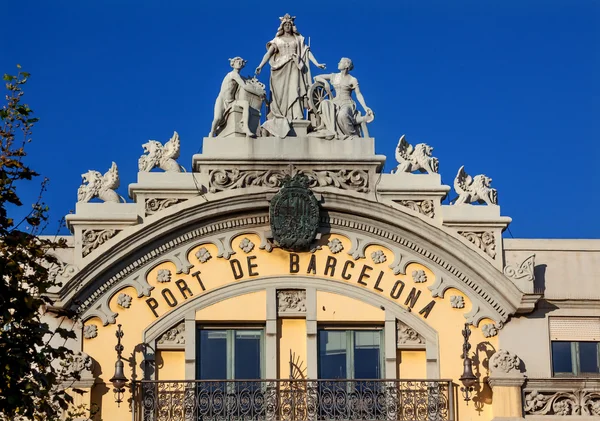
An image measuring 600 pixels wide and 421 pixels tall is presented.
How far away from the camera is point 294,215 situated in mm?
34375

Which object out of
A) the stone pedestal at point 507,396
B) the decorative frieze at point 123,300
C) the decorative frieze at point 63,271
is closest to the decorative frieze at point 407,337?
the stone pedestal at point 507,396

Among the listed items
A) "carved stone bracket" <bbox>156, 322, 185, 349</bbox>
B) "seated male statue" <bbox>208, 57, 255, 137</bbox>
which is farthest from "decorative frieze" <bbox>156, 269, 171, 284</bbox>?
"seated male statue" <bbox>208, 57, 255, 137</bbox>

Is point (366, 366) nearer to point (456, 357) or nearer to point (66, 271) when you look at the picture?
point (456, 357)

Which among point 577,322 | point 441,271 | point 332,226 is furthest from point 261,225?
point 577,322

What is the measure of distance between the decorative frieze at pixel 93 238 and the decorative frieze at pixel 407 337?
560 centimetres

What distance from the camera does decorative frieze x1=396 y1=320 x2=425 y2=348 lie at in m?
34.2

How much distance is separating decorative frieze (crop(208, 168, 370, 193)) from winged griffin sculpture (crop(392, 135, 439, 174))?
772 millimetres

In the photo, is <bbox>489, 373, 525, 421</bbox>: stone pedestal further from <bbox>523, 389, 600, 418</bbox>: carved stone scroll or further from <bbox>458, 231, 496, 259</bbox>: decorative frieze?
<bbox>458, 231, 496, 259</bbox>: decorative frieze

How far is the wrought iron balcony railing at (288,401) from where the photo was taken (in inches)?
1310

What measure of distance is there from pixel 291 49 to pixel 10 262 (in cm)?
1080

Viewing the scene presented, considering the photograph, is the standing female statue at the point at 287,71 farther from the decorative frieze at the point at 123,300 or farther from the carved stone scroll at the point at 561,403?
the carved stone scroll at the point at 561,403

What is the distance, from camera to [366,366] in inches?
1344

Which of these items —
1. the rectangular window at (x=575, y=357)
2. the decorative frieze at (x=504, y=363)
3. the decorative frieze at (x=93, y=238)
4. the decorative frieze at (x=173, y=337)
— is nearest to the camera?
the decorative frieze at (x=504, y=363)

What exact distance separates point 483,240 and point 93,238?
732 centimetres
